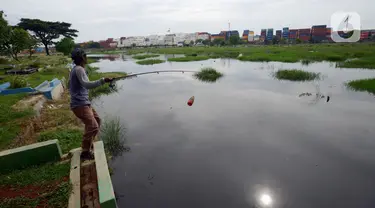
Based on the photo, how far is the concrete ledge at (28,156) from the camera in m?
4.09

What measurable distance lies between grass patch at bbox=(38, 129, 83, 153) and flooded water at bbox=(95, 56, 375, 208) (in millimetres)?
1346

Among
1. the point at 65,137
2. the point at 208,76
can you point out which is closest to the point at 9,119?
the point at 65,137

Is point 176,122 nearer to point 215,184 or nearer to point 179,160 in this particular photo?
point 179,160

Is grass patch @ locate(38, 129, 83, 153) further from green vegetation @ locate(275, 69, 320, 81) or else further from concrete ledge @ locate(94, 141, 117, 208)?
green vegetation @ locate(275, 69, 320, 81)

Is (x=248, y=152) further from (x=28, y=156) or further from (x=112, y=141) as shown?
(x=28, y=156)

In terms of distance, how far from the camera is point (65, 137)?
22.4 feet

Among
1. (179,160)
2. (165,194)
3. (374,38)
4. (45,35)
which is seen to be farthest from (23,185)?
(374,38)

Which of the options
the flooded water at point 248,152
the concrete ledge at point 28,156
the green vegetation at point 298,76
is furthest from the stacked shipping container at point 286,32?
the concrete ledge at point 28,156

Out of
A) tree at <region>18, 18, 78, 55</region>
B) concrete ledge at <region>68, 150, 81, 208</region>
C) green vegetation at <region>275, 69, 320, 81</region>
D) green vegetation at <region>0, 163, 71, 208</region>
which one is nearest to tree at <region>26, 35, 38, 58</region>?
tree at <region>18, 18, 78, 55</region>

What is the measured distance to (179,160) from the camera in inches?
264

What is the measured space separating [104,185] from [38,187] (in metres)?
1.47

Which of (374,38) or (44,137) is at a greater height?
(374,38)

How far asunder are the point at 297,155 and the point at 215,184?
9.91 feet

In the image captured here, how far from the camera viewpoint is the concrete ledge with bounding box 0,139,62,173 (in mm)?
4093
